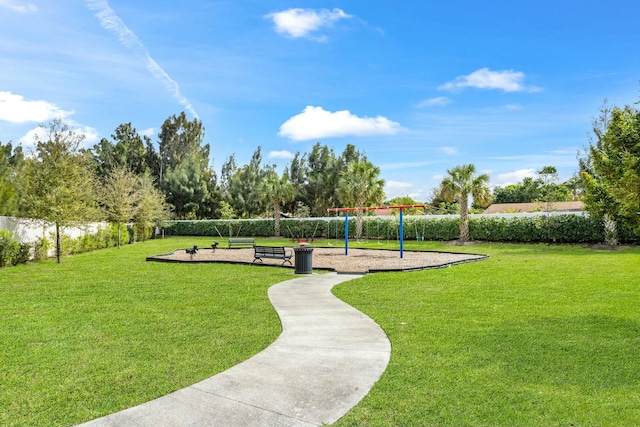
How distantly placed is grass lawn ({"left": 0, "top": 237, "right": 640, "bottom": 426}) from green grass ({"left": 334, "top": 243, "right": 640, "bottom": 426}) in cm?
2

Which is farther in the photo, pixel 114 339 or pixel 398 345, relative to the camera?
pixel 114 339

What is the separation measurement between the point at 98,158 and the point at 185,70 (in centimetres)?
4488

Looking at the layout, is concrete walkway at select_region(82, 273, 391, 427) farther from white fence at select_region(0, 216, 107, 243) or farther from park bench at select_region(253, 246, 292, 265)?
white fence at select_region(0, 216, 107, 243)

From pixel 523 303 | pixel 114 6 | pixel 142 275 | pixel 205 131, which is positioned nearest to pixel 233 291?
pixel 142 275

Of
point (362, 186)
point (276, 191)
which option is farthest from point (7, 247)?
point (276, 191)

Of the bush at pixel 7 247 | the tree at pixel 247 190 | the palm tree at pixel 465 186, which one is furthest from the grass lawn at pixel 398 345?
the tree at pixel 247 190

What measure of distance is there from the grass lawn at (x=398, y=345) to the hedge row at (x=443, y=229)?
1535 cm

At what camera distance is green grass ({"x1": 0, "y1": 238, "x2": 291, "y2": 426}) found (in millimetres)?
4418

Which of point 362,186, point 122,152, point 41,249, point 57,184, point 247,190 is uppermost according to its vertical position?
point 122,152

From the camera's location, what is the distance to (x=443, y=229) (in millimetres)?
31984

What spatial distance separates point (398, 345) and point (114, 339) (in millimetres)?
→ 4225

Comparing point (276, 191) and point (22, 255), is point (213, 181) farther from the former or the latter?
point (22, 255)

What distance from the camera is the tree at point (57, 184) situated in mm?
18516

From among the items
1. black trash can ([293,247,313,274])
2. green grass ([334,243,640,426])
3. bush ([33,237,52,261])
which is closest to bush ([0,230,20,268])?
bush ([33,237,52,261])
